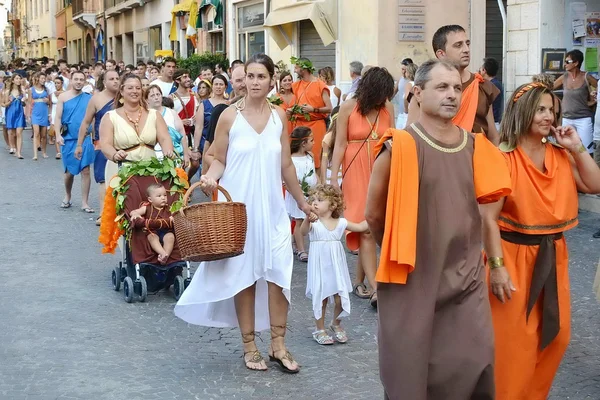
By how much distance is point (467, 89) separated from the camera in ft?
23.0

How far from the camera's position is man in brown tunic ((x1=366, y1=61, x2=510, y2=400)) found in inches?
178

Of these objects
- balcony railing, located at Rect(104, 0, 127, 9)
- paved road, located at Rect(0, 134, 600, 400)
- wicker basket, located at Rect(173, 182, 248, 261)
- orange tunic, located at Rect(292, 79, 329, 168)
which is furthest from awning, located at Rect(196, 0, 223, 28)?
wicker basket, located at Rect(173, 182, 248, 261)

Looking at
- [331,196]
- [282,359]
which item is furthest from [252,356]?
[331,196]

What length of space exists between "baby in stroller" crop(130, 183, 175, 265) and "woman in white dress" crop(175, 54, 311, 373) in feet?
6.73

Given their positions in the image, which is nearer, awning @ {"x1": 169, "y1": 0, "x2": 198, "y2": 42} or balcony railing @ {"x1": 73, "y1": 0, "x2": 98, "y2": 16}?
awning @ {"x1": 169, "y1": 0, "x2": 198, "y2": 42}

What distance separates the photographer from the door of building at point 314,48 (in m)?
22.7

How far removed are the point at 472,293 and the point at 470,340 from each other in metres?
0.20

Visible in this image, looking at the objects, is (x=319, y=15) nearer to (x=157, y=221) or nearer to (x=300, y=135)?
(x=300, y=135)

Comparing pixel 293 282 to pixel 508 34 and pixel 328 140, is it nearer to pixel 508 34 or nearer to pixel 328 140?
pixel 328 140

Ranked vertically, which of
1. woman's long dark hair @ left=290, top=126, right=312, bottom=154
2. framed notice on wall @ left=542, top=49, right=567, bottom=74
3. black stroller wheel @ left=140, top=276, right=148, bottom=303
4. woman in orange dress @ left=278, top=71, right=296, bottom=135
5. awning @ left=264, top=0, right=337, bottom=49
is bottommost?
black stroller wheel @ left=140, top=276, right=148, bottom=303

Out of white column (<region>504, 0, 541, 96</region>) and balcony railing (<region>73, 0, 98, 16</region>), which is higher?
balcony railing (<region>73, 0, 98, 16</region>)

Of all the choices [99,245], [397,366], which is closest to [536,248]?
[397,366]

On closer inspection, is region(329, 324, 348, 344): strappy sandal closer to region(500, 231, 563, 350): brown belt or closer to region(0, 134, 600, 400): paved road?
region(0, 134, 600, 400): paved road

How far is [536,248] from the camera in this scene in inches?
210
